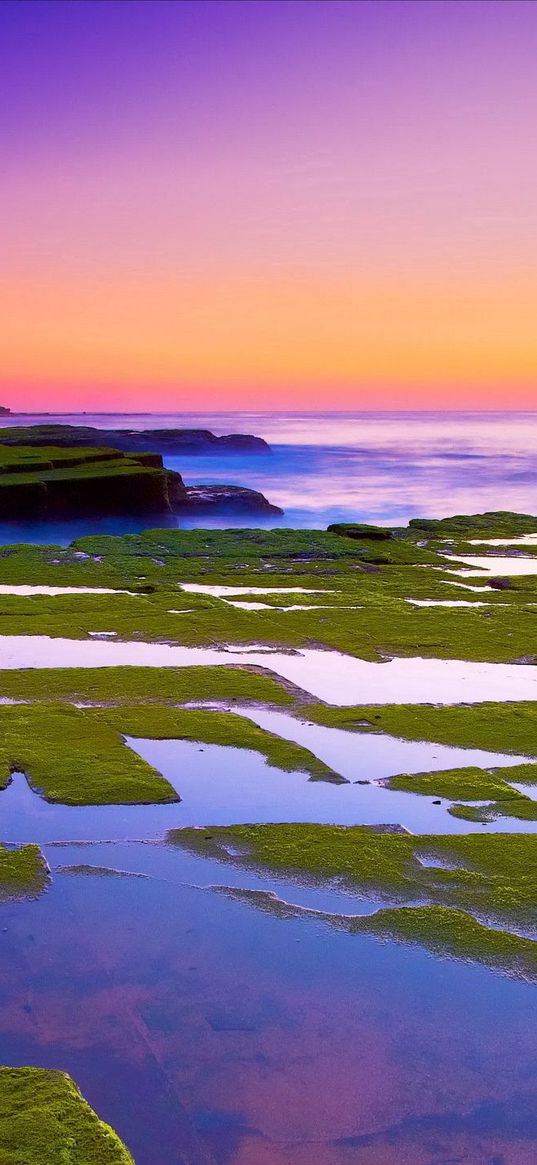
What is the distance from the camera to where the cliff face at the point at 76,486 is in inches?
1529

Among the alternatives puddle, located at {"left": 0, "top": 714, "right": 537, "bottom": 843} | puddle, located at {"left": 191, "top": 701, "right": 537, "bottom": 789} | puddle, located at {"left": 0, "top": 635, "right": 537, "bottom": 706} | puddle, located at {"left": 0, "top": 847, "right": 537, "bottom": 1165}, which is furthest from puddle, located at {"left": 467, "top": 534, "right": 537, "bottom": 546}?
puddle, located at {"left": 0, "top": 847, "right": 537, "bottom": 1165}

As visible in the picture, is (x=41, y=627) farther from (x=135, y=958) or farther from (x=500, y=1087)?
(x=500, y=1087)

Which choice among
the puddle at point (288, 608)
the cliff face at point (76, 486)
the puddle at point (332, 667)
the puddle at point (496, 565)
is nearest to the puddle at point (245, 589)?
the puddle at point (288, 608)

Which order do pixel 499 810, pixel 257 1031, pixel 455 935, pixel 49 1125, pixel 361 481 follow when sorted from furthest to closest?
1. pixel 361 481
2. pixel 499 810
3. pixel 455 935
4. pixel 257 1031
5. pixel 49 1125

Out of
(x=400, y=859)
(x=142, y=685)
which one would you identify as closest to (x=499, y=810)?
(x=400, y=859)

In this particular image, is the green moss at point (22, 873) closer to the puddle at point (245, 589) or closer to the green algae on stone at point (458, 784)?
the green algae on stone at point (458, 784)

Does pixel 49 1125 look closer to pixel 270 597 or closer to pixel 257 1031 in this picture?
pixel 257 1031

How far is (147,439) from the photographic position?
96.7 metres

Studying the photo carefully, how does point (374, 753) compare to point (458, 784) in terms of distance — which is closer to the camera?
point (458, 784)

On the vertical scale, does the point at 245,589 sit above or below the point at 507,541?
below

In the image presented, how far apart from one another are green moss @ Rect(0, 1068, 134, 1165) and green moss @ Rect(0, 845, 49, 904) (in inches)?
94.2

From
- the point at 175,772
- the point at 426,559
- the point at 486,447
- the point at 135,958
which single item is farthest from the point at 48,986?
the point at 486,447

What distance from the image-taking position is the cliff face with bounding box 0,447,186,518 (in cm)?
3884

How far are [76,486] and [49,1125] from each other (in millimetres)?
36723
